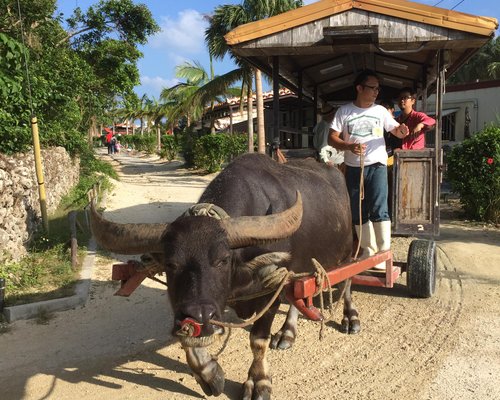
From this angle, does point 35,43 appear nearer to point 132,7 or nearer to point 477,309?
point 132,7

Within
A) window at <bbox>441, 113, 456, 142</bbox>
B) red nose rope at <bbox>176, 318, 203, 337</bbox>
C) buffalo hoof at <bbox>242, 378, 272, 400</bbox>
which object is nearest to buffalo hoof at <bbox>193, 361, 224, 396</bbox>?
buffalo hoof at <bbox>242, 378, 272, 400</bbox>

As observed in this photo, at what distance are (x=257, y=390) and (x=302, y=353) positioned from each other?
86cm

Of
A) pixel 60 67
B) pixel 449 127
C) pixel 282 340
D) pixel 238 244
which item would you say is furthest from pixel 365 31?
pixel 449 127

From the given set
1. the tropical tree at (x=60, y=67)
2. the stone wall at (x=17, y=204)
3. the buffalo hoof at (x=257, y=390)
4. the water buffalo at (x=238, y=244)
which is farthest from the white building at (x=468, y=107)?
the buffalo hoof at (x=257, y=390)

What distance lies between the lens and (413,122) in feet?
18.3

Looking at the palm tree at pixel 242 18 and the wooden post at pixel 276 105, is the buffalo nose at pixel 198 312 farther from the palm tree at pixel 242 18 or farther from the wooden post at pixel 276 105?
the palm tree at pixel 242 18

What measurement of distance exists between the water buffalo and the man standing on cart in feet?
1.79

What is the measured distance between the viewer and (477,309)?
190 inches

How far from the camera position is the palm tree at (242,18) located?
1516cm

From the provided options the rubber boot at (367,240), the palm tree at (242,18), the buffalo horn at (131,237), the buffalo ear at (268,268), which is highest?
the palm tree at (242,18)

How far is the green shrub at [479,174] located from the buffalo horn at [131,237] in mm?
8135

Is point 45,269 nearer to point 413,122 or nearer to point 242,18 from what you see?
point 413,122

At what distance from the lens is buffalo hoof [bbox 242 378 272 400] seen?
3225 mm

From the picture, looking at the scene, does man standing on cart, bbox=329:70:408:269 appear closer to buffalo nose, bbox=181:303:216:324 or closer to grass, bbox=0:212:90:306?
A: buffalo nose, bbox=181:303:216:324
